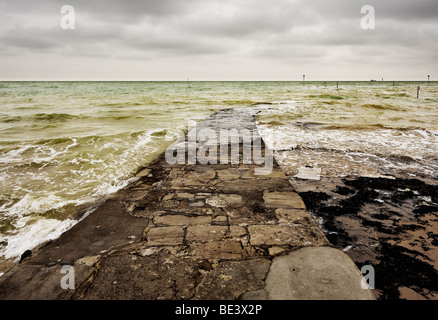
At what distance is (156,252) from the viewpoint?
2.03m

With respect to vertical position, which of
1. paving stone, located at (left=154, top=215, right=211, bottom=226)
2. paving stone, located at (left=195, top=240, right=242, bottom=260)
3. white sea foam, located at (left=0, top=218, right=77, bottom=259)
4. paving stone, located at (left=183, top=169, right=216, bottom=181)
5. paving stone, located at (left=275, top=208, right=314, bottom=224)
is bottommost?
white sea foam, located at (left=0, top=218, right=77, bottom=259)

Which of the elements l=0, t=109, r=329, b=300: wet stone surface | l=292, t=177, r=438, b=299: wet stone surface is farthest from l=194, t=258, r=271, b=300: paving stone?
l=292, t=177, r=438, b=299: wet stone surface

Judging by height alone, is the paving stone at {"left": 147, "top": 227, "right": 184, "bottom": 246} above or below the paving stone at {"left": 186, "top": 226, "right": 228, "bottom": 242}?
below

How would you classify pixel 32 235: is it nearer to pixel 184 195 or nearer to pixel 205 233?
pixel 184 195

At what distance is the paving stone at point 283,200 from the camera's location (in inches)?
110

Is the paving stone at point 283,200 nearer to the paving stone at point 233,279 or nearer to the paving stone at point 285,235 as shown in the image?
the paving stone at point 285,235

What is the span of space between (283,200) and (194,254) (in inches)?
54.2

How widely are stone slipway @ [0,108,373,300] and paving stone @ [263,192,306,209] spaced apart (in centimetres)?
1

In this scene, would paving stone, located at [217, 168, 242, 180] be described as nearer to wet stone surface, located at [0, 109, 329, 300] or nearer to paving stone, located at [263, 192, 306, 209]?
wet stone surface, located at [0, 109, 329, 300]

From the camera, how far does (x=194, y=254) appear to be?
2.01 m

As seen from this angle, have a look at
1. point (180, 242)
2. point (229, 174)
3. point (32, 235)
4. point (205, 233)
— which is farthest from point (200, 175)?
point (32, 235)

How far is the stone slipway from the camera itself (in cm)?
163

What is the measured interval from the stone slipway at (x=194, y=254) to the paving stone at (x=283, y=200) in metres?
0.01

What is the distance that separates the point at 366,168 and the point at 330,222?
2.25 metres
